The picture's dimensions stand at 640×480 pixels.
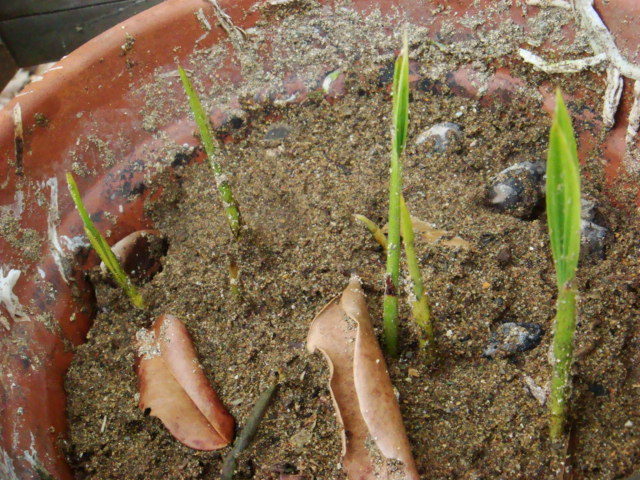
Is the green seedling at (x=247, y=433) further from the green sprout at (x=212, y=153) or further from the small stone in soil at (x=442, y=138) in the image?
the small stone in soil at (x=442, y=138)

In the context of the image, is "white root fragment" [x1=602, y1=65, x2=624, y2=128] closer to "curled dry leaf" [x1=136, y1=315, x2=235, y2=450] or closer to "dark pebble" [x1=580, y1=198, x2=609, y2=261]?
"dark pebble" [x1=580, y1=198, x2=609, y2=261]

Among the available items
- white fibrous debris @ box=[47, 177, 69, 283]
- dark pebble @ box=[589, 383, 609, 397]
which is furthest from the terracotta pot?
dark pebble @ box=[589, 383, 609, 397]

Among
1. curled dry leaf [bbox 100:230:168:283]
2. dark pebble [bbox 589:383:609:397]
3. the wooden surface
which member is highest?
the wooden surface

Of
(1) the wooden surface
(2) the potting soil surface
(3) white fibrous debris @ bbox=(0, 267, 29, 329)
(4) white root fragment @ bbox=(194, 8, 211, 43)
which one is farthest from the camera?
(1) the wooden surface

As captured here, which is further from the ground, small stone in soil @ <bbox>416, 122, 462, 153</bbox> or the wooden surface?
the wooden surface

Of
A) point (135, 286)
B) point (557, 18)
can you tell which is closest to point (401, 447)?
point (135, 286)

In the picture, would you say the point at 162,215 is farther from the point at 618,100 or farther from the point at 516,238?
the point at 618,100
